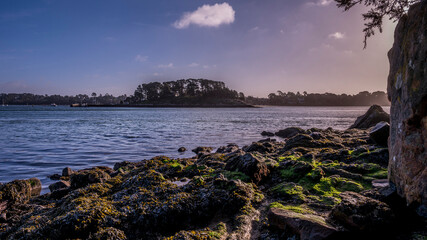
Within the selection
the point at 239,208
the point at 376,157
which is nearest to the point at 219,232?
the point at 239,208

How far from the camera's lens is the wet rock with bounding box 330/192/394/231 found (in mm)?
3809

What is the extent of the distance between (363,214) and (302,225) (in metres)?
0.93

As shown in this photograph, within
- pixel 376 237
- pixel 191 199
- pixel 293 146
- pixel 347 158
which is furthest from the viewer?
pixel 293 146

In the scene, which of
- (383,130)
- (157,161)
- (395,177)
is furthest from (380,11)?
(157,161)

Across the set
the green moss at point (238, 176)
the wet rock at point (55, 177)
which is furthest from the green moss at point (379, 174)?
the wet rock at point (55, 177)

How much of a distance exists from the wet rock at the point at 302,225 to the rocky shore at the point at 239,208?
0.05ft

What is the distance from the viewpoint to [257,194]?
6.45 metres

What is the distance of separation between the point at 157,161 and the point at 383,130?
32.6ft

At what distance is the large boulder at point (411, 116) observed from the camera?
405cm

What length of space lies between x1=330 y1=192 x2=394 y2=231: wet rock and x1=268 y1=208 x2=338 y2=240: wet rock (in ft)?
0.92

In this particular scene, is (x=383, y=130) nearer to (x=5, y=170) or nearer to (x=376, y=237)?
(x=376, y=237)

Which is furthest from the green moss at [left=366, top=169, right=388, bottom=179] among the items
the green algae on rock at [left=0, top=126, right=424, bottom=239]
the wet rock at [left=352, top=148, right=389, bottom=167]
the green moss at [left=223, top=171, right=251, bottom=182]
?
the green moss at [left=223, top=171, right=251, bottom=182]

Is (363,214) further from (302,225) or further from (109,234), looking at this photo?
(109,234)

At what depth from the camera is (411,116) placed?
432cm
